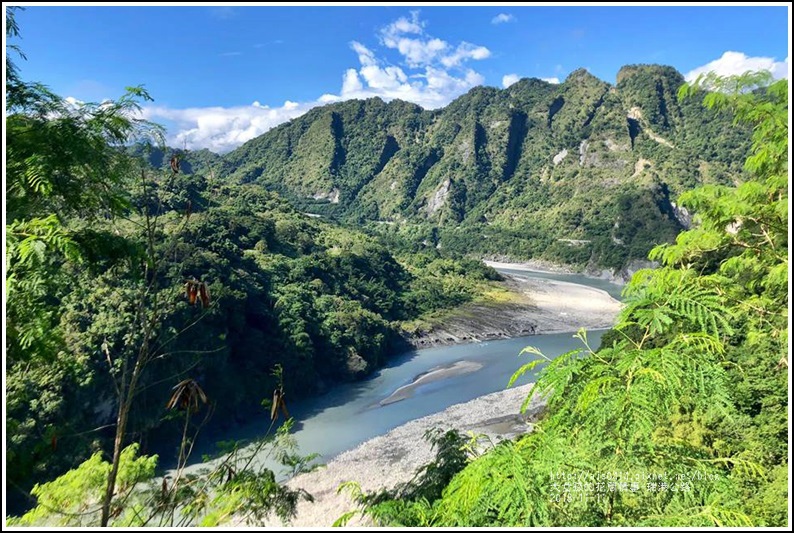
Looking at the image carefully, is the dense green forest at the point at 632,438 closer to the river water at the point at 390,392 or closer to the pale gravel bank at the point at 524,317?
the river water at the point at 390,392

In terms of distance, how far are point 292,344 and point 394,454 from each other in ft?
33.6

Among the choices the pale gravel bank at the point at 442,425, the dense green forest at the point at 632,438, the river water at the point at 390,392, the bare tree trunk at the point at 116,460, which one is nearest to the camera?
the dense green forest at the point at 632,438

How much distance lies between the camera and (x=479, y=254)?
86.0m

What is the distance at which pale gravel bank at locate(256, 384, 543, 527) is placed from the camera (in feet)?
48.0

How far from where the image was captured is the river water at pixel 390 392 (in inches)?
822

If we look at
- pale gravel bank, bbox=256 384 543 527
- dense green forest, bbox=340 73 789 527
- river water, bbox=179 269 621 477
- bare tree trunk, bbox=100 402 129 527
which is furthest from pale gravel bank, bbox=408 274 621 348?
bare tree trunk, bbox=100 402 129 527

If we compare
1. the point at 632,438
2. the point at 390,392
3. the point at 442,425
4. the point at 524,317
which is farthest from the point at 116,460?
the point at 524,317

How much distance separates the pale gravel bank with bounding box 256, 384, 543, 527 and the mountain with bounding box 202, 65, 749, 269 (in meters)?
50.1

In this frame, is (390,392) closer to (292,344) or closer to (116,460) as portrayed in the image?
(292,344)

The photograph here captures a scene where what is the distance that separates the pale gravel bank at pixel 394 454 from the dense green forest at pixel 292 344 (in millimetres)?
2126

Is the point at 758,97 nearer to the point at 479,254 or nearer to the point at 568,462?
the point at 568,462

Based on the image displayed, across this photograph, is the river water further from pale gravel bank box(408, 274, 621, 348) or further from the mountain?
the mountain

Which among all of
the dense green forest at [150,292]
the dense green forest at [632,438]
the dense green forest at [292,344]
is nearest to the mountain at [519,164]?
the dense green forest at [292,344]

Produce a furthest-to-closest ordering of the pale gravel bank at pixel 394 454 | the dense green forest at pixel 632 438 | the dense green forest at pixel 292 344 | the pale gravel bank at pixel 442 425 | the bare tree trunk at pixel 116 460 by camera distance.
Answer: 1. the pale gravel bank at pixel 442 425
2. the pale gravel bank at pixel 394 454
3. the bare tree trunk at pixel 116 460
4. the dense green forest at pixel 292 344
5. the dense green forest at pixel 632 438
